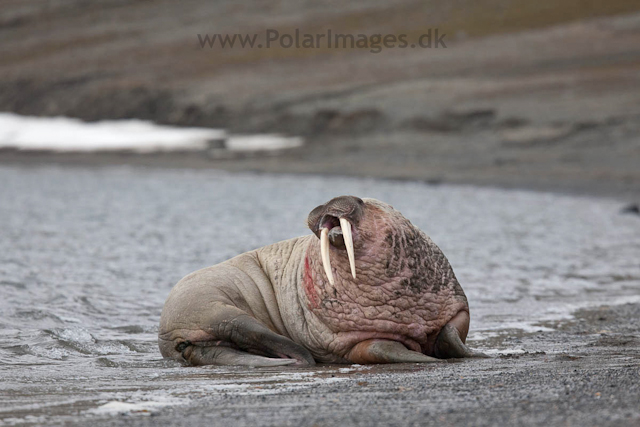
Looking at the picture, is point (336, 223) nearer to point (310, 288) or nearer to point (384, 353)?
point (310, 288)

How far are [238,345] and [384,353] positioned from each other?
96 cm

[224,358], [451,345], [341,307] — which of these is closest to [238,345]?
[224,358]

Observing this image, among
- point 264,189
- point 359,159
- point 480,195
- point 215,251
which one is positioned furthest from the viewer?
point 359,159

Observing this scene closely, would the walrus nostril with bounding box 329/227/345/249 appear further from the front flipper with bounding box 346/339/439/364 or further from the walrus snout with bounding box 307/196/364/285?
the front flipper with bounding box 346/339/439/364

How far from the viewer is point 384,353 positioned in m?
5.50

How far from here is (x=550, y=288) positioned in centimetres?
986

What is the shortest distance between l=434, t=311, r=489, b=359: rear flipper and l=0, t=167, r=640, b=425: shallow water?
598 mm

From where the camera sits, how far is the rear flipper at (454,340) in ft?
18.4

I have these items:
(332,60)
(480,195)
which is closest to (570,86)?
(480,195)

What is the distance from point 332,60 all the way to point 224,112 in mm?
5973

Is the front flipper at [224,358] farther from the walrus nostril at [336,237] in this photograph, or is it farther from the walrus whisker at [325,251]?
the walrus nostril at [336,237]

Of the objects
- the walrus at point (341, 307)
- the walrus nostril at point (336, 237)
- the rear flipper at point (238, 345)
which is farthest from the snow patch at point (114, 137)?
the walrus nostril at point (336, 237)

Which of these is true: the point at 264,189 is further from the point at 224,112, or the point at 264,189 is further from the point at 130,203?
the point at 224,112

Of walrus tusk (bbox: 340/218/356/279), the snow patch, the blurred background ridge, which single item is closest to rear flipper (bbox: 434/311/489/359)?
walrus tusk (bbox: 340/218/356/279)
